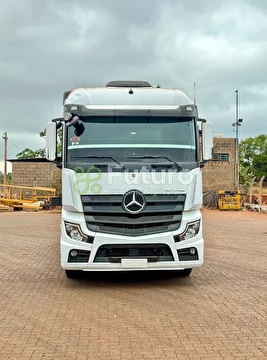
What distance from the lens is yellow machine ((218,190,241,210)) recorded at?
29875mm

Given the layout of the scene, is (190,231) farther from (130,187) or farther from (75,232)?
→ (75,232)

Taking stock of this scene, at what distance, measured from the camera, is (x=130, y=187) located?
21.9 ft

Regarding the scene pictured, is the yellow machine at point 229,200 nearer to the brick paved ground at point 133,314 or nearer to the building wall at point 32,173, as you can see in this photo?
the building wall at point 32,173

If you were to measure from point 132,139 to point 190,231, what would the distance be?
168 centimetres

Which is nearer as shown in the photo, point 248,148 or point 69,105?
point 69,105

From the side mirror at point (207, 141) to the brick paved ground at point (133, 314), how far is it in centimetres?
214

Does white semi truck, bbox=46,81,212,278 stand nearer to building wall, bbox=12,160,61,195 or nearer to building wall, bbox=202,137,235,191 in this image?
building wall, bbox=202,137,235,191

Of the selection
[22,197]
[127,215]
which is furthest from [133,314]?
[22,197]

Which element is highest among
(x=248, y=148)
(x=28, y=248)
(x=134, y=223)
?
(x=248, y=148)

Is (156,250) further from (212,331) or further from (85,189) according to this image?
(212,331)

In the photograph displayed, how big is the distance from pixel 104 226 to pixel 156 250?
0.86 m

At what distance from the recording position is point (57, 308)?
6039mm

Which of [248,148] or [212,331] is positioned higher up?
[248,148]

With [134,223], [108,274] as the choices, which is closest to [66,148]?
[134,223]
